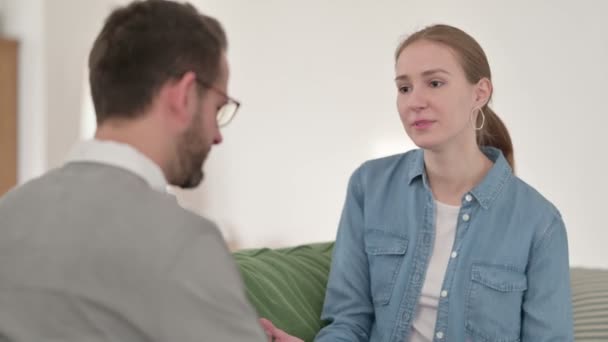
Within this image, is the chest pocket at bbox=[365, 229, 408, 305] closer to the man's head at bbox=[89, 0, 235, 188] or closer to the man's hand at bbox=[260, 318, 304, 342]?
the man's hand at bbox=[260, 318, 304, 342]

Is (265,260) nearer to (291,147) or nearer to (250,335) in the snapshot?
(250,335)

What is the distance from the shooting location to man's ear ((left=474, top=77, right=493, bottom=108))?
1.68 m

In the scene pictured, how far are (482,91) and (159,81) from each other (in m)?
0.94

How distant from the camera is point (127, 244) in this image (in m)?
0.83

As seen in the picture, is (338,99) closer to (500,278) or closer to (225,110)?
(500,278)

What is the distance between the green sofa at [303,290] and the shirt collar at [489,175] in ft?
1.12

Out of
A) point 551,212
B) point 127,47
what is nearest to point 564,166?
point 551,212

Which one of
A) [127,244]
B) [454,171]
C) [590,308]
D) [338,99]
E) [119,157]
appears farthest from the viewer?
[338,99]

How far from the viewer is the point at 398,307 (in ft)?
5.31

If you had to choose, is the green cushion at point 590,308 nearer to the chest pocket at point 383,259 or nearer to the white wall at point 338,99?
the chest pocket at point 383,259

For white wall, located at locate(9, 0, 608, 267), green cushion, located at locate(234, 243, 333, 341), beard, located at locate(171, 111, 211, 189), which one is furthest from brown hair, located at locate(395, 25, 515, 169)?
white wall, located at locate(9, 0, 608, 267)

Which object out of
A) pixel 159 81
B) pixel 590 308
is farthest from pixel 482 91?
pixel 159 81

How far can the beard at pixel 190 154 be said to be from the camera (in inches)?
39.3

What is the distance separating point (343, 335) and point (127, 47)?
879mm
